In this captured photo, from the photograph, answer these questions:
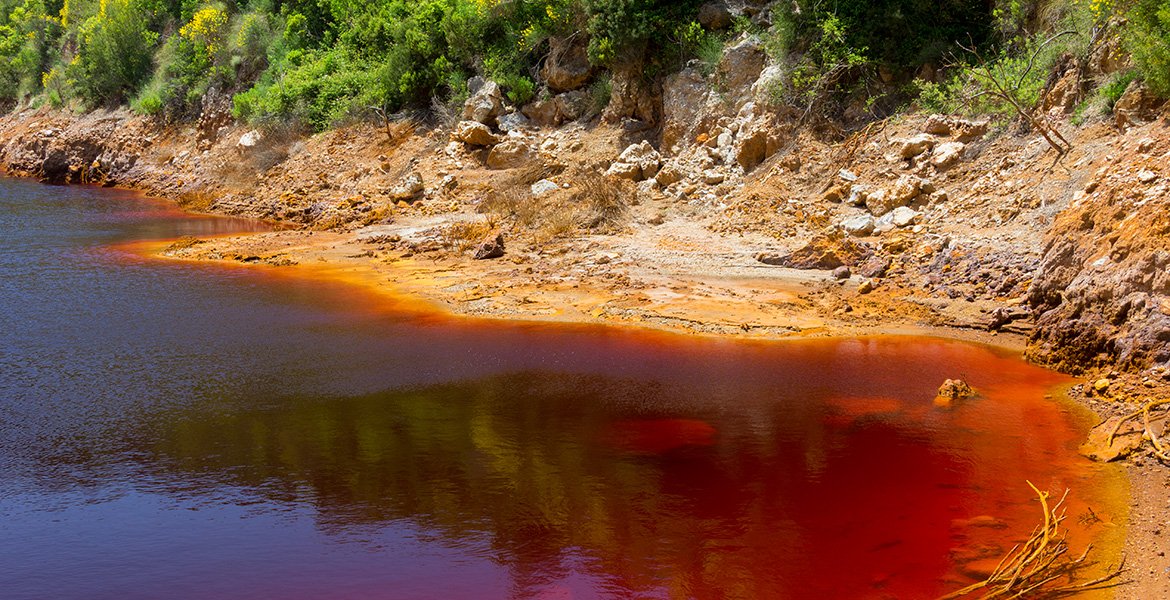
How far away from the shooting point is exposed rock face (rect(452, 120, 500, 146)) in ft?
65.1

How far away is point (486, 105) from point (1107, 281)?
1478 centimetres

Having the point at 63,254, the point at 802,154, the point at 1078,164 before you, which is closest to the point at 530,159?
the point at 802,154

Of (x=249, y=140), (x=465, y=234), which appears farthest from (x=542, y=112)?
(x=249, y=140)

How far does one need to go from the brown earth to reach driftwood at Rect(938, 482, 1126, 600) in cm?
26

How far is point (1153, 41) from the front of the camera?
10.7 metres

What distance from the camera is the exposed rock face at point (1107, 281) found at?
8.27 metres

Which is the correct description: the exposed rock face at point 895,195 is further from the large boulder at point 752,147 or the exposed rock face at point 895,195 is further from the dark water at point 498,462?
the dark water at point 498,462

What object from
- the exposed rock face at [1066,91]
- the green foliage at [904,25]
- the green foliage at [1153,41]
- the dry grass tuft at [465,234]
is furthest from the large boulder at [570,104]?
the green foliage at [1153,41]

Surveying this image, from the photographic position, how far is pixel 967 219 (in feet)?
40.2

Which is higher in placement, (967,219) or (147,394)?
(967,219)

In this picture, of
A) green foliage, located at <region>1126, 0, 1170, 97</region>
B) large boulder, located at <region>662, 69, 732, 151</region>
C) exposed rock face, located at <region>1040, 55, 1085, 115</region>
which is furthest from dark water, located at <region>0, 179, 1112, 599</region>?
large boulder, located at <region>662, 69, 732, 151</region>

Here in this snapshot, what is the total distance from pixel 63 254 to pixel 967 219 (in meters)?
16.8

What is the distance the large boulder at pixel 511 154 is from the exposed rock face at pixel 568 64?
2.13 metres

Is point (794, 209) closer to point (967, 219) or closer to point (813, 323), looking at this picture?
point (967, 219)
